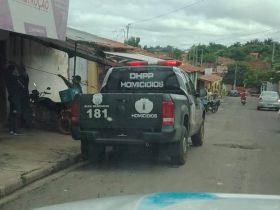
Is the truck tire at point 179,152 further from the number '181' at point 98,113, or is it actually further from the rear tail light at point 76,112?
the rear tail light at point 76,112

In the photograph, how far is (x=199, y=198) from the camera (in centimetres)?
275

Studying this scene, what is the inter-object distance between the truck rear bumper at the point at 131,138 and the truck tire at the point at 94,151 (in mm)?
359

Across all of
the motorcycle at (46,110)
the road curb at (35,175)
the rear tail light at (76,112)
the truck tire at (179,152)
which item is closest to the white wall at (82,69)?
the motorcycle at (46,110)

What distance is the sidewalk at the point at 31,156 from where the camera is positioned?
8.32m

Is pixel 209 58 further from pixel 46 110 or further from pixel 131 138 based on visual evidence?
pixel 131 138

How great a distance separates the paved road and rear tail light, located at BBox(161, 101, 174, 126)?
0.88 metres

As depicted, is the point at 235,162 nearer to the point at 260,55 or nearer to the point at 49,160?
the point at 49,160

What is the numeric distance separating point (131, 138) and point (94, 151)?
970mm

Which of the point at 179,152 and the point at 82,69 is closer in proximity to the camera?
the point at 179,152

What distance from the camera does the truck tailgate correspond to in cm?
962

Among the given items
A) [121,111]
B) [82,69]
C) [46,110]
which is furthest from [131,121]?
[82,69]

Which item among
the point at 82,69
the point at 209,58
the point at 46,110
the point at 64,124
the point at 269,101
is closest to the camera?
the point at 64,124

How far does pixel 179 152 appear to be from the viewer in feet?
33.2

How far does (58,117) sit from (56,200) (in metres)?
7.21
